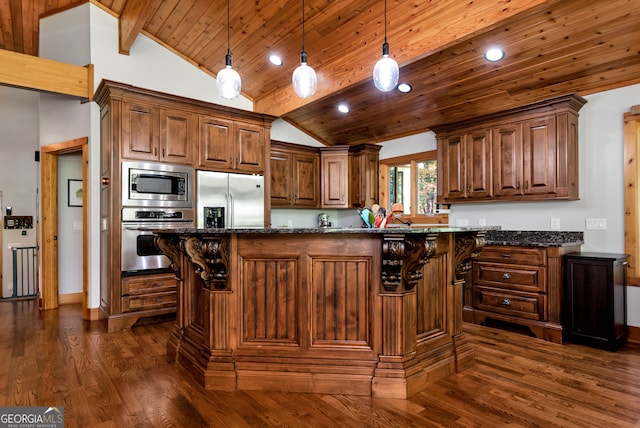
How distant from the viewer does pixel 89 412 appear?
211 cm

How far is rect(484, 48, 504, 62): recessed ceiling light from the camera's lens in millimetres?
3373

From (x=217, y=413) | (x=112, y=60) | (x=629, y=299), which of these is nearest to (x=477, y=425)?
(x=217, y=413)

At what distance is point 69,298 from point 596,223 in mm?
6521

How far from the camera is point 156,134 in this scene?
13.5ft

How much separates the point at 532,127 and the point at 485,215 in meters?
1.20

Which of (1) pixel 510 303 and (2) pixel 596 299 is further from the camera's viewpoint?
(1) pixel 510 303

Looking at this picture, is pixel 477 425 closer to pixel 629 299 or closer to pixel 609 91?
pixel 629 299

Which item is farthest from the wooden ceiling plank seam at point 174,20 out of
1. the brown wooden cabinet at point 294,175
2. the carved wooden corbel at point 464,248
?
the carved wooden corbel at point 464,248

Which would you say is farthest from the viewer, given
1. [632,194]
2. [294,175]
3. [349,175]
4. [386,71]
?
[349,175]

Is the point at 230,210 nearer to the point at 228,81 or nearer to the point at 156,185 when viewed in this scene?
the point at 156,185

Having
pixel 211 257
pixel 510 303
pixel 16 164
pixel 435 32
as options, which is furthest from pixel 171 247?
A: pixel 16 164

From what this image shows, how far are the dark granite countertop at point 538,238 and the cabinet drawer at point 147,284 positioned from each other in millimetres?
3560

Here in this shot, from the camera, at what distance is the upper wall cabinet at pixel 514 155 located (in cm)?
362

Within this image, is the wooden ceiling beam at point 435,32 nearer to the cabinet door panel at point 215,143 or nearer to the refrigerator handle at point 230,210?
the cabinet door panel at point 215,143
